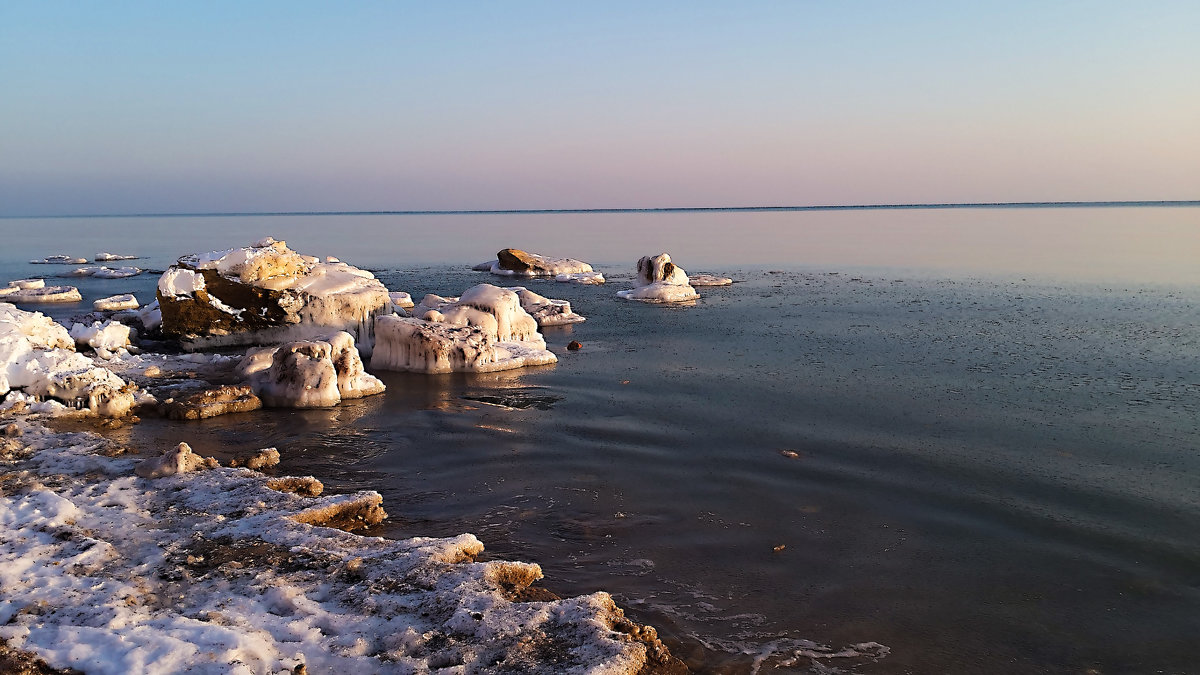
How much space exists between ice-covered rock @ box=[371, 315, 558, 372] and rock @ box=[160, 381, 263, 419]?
3392 millimetres

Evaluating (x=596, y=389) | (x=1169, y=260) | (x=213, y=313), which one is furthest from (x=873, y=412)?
(x=1169, y=260)

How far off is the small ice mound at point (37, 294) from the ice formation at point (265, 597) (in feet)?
71.0

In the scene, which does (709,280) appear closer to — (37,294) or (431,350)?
(431,350)

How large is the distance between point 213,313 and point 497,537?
12.3 m

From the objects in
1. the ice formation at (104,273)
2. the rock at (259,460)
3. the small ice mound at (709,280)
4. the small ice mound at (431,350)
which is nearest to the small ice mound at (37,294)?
the ice formation at (104,273)

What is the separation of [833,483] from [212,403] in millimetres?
8991

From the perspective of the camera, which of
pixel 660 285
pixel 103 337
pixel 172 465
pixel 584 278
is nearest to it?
pixel 172 465

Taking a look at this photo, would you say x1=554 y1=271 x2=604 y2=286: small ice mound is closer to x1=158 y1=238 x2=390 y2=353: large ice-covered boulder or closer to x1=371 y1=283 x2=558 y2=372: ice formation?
x1=371 y1=283 x2=558 y2=372: ice formation

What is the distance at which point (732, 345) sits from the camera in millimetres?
18312

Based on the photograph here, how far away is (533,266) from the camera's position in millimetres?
37125

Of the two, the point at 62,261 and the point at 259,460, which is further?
the point at 62,261

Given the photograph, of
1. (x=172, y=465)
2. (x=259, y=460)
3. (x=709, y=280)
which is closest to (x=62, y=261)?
(x=709, y=280)

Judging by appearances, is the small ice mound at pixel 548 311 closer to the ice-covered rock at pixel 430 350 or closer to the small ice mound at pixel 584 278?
the ice-covered rock at pixel 430 350

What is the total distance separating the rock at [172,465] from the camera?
8.81 metres
